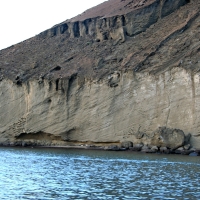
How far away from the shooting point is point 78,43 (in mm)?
53875

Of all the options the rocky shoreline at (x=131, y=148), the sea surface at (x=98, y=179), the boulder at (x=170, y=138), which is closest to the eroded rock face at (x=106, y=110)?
the boulder at (x=170, y=138)

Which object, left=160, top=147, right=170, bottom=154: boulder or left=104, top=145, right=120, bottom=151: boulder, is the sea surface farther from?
left=104, top=145, right=120, bottom=151: boulder

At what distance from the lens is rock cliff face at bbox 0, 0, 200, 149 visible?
39969 millimetres

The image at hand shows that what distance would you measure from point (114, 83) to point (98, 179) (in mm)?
22458

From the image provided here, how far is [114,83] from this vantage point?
43062 millimetres

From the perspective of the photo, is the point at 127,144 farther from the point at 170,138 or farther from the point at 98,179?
the point at 98,179


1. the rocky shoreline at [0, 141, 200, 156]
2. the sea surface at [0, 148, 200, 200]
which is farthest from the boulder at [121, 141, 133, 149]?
the sea surface at [0, 148, 200, 200]

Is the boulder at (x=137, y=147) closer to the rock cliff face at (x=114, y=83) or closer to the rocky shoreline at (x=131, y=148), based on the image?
the rocky shoreline at (x=131, y=148)

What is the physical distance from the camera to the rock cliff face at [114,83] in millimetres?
39969

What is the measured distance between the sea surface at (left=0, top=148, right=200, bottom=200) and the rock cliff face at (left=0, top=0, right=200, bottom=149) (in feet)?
34.9

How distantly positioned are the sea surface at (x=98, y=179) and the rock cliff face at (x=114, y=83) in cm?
1063

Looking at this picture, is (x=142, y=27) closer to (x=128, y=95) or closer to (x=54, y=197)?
(x=128, y=95)

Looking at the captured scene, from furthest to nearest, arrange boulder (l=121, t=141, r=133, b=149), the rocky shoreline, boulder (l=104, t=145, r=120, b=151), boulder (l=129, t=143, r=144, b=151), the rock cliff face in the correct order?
1. boulder (l=104, t=145, r=120, b=151)
2. boulder (l=121, t=141, r=133, b=149)
3. the rock cliff face
4. boulder (l=129, t=143, r=144, b=151)
5. the rocky shoreline

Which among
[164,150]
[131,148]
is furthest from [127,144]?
[164,150]
